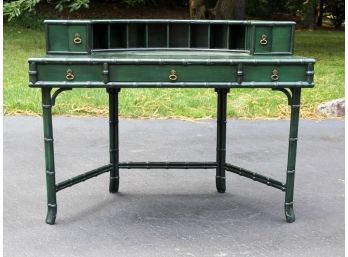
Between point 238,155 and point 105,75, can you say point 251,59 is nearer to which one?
point 105,75

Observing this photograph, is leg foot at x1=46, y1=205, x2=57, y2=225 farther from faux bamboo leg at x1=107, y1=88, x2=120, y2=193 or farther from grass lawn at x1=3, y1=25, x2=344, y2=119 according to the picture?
grass lawn at x1=3, y1=25, x2=344, y2=119

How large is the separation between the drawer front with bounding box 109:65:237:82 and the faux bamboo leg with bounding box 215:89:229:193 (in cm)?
72

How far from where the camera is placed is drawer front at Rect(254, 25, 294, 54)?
3.42 m

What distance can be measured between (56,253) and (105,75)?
36.4 inches

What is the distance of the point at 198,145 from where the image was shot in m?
5.52

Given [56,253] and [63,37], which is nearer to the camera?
[56,253]

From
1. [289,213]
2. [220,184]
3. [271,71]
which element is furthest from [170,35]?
[289,213]

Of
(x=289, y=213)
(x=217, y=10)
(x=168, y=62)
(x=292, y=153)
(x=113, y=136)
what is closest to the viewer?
(x=168, y=62)

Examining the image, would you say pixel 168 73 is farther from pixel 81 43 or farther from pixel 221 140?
pixel 221 140

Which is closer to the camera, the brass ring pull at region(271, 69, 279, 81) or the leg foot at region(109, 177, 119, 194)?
the brass ring pull at region(271, 69, 279, 81)

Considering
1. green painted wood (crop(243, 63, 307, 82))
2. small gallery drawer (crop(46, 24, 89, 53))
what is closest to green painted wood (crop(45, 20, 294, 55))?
small gallery drawer (crop(46, 24, 89, 53))

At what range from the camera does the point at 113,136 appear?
4008 millimetres

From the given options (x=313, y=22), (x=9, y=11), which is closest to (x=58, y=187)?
(x=9, y=11)

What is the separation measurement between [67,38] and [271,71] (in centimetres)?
111
